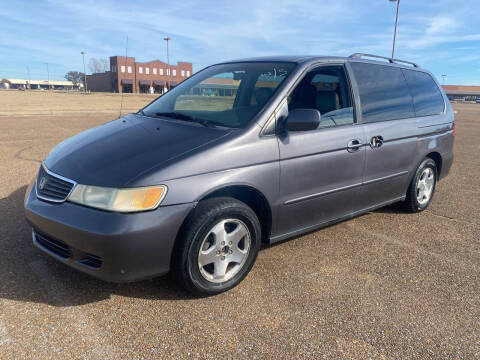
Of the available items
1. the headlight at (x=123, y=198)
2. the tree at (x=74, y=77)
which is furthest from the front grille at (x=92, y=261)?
the tree at (x=74, y=77)

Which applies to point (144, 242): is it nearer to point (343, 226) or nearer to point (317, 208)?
point (317, 208)

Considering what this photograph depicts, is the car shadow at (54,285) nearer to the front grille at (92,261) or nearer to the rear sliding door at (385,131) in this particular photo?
the front grille at (92,261)

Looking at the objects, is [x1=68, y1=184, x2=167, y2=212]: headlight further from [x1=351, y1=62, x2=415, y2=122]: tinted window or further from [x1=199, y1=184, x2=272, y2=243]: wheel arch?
[x1=351, y1=62, x2=415, y2=122]: tinted window

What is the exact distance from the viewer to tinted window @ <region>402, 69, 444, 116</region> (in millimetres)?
4551

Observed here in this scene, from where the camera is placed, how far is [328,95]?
3.65m

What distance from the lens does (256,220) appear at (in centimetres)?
292

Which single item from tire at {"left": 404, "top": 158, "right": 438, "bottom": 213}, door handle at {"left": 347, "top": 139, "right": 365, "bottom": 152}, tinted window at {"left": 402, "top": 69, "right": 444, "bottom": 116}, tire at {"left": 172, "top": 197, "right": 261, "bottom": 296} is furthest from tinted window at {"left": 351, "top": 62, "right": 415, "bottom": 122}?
tire at {"left": 172, "top": 197, "right": 261, "bottom": 296}

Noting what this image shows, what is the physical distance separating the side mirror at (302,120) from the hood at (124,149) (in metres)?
0.51

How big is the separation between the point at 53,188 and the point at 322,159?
2.16m

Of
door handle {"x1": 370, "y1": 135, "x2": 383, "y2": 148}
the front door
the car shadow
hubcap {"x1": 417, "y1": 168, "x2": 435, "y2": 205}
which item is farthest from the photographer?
hubcap {"x1": 417, "y1": 168, "x2": 435, "y2": 205}

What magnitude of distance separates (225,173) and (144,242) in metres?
0.74

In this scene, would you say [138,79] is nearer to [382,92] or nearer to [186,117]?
[382,92]

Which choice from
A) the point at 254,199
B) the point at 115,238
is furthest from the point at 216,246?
the point at 115,238

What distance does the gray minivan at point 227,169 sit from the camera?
244 centimetres
